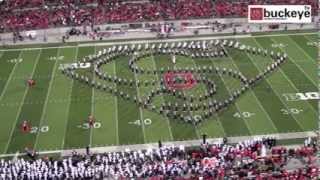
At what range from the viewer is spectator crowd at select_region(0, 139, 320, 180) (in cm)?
2877

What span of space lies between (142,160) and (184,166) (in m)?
1.97

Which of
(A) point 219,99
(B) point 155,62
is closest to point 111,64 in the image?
(B) point 155,62

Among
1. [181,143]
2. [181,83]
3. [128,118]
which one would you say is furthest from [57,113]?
[181,143]

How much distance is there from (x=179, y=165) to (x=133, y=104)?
28.0 feet

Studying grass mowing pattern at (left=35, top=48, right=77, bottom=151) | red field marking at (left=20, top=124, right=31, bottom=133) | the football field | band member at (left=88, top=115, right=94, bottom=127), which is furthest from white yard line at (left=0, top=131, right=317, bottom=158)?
band member at (left=88, top=115, right=94, bottom=127)

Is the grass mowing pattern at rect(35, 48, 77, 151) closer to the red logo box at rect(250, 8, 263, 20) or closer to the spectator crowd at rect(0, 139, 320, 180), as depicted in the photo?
the spectator crowd at rect(0, 139, 320, 180)

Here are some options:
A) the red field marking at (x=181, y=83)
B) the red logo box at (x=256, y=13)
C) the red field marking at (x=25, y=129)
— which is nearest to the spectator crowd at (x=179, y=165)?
the red field marking at (x=25, y=129)

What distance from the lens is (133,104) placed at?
3722 cm

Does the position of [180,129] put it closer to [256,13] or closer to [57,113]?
[57,113]

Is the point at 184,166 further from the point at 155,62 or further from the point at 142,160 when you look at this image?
the point at 155,62

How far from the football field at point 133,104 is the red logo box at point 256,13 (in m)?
3.56

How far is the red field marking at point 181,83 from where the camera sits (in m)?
38.9

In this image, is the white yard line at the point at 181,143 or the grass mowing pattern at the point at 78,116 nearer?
the white yard line at the point at 181,143

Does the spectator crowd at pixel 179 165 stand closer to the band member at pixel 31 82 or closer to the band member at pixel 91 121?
the band member at pixel 91 121
